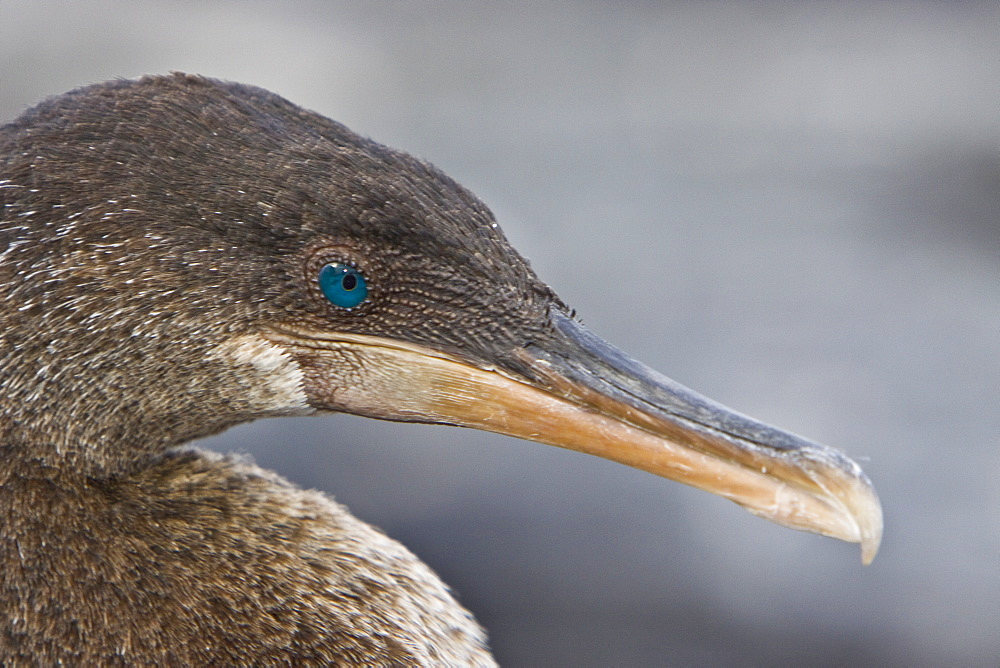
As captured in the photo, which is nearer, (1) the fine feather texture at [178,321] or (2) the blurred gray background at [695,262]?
(1) the fine feather texture at [178,321]

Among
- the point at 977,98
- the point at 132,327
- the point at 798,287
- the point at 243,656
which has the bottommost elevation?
the point at 243,656

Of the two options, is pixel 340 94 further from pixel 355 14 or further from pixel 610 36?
pixel 610 36

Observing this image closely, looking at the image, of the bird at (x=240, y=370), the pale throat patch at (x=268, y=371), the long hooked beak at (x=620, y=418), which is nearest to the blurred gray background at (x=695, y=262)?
the long hooked beak at (x=620, y=418)

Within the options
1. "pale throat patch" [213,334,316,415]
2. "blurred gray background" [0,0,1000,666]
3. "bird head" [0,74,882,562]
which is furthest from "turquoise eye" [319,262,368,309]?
"blurred gray background" [0,0,1000,666]

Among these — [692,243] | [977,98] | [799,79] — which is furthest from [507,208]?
[977,98]

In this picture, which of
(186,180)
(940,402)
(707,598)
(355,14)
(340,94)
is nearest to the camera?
(186,180)

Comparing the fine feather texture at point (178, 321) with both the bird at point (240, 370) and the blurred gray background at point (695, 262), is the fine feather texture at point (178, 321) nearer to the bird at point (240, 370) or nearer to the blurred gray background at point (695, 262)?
the bird at point (240, 370)
